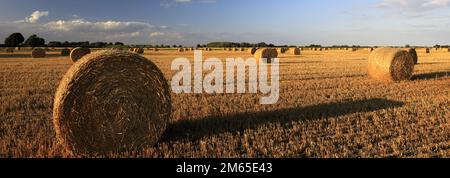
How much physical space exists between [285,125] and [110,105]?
10.6ft

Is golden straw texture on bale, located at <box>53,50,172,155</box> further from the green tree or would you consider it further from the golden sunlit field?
the green tree

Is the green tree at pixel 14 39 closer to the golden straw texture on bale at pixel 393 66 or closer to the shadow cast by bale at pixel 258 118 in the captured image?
the golden straw texture on bale at pixel 393 66

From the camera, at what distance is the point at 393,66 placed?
51.4 feet

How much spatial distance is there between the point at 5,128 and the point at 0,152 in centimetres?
166

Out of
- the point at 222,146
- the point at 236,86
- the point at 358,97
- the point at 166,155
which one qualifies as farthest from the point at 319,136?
the point at 236,86

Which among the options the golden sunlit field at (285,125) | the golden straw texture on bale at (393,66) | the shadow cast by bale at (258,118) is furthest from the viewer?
the golden straw texture on bale at (393,66)

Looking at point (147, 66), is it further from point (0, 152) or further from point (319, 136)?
point (319, 136)

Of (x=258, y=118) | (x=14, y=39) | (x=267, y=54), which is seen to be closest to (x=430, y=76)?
(x=258, y=118)

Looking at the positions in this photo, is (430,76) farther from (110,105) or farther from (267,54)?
(110,105)

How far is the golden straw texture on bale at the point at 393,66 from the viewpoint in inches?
616

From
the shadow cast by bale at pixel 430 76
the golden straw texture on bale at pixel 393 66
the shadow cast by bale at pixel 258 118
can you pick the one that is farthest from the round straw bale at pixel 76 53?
the shadow cast by bale at pixel 258 118

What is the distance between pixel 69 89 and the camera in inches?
255

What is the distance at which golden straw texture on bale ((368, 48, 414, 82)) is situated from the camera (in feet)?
51.4

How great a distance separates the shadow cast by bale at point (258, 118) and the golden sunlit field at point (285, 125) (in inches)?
0.7
